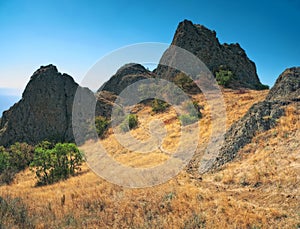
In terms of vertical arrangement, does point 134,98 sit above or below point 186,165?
above

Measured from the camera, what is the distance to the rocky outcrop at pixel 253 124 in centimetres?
1255

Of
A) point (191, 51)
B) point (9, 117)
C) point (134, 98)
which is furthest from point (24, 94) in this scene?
point (191, 51)

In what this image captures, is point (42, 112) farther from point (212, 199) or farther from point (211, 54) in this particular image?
point (211, 54)

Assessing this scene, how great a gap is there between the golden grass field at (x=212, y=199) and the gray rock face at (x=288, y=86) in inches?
94.9

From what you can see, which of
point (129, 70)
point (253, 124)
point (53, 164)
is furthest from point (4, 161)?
point (129, 70)

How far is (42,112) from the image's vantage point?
32719mm

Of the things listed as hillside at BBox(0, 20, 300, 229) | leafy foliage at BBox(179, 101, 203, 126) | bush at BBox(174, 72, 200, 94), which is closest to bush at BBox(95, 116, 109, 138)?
hillside at BBox(0, 20, 300, 229)

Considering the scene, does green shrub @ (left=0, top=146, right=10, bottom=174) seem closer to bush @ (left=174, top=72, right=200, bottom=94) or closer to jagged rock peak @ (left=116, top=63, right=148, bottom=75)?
bush @ (left=174, top=72, right=200, bottom=94)

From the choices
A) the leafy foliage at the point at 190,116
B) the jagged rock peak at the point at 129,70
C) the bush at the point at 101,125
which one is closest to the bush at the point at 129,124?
the bush at the point at 101,125

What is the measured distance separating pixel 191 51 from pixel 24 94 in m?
30.4

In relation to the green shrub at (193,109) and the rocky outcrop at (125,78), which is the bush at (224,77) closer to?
the green shrub at (193,109)

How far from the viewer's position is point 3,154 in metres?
23.4

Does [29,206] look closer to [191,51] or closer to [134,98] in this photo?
[134,98]

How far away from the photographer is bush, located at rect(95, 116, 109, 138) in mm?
32403
